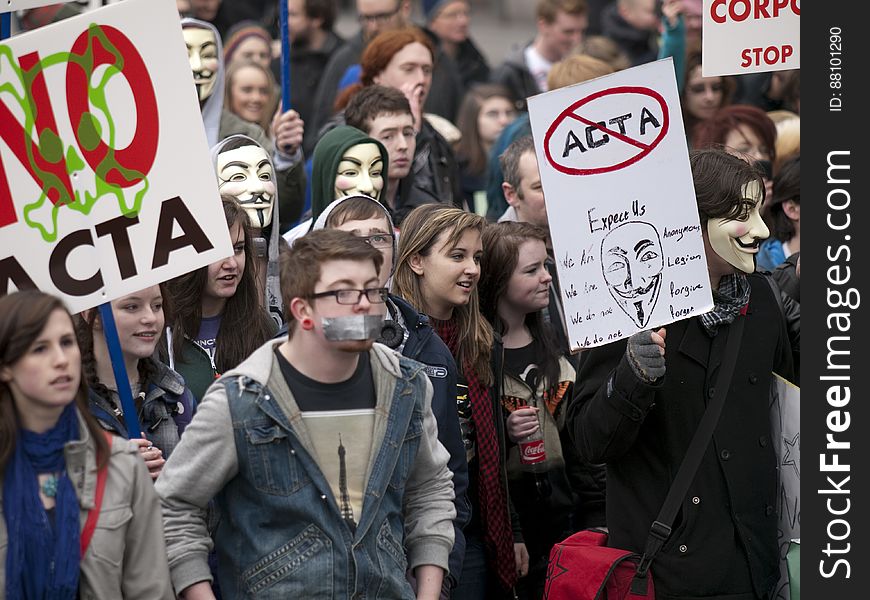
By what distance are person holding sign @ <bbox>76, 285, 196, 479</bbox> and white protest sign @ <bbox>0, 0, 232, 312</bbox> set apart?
0.30 metres

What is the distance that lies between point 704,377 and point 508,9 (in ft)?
57.0

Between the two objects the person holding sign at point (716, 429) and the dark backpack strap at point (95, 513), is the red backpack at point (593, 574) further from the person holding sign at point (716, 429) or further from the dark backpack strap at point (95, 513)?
the dark backpack strap at point (95, 513)

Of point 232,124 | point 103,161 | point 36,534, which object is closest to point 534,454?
point 103,161

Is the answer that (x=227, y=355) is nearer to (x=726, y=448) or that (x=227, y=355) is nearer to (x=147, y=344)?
(x=147, y=344)

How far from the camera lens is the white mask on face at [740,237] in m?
4.85

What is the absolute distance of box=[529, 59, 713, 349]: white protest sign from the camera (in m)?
4.80

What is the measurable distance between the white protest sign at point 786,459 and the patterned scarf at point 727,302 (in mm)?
297

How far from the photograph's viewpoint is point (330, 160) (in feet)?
22.5

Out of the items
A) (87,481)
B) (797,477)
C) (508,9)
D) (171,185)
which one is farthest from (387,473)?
→ (508,9)

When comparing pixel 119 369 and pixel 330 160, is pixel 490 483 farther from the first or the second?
pixel 330 160

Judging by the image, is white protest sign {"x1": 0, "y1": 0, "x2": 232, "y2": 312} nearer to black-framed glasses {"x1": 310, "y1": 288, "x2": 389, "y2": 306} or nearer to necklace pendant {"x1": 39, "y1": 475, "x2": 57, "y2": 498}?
black-framed glasses {"x1": 310, "y1": 288, "x2": 389, "y2": 306}
